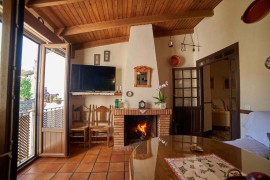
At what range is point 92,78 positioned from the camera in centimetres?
408

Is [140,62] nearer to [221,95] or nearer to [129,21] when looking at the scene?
[129,21]

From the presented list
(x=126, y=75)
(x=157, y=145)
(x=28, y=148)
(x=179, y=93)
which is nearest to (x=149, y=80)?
(x=126, y=75)

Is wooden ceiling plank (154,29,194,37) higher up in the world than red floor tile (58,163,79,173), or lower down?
higher up

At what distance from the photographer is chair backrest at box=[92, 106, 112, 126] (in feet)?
13.5

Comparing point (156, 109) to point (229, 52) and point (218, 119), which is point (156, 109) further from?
point (218, 119)

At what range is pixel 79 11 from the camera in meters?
2.93

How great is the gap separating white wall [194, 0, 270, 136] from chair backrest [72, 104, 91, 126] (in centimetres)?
345

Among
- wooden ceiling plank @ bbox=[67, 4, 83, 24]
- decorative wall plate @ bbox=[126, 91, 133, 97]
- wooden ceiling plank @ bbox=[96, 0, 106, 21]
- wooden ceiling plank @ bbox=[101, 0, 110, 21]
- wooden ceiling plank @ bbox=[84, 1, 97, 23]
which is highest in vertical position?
wooden ceiling plank @ bbox=[101, 0, 110, 21]

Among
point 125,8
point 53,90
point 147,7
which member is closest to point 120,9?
point 125,8

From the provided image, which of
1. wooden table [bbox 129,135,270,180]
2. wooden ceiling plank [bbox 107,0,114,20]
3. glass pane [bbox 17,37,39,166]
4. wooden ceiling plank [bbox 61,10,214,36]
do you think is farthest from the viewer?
wooden ceiling plank [bbox 61,10,214,36]

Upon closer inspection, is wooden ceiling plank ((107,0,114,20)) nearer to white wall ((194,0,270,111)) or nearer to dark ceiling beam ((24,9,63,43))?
dark ceiling beam ((24,9,63,43))

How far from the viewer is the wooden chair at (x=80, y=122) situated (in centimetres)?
383

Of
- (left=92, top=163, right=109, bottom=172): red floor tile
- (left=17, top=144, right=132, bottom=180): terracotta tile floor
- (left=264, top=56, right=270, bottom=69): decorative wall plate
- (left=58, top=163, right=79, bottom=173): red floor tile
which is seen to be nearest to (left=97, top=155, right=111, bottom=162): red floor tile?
(left=17, top=144, right=132, bottom=180): terracotta tile floor

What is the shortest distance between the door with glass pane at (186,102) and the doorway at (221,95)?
0.62 feet
